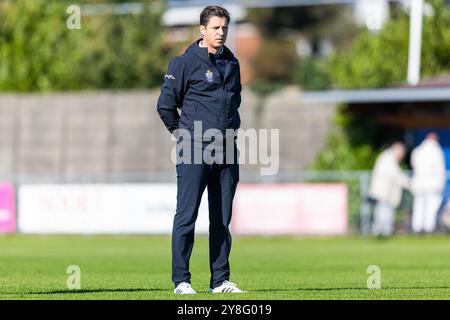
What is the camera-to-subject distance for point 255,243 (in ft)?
90.8

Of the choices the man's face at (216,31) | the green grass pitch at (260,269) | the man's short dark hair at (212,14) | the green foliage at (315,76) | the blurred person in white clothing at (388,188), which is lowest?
the green grass pitch at (260,269)

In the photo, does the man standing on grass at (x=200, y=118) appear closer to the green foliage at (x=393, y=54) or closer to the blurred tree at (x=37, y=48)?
the green foliage at (x=393, y=54)

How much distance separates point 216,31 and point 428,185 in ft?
61.0

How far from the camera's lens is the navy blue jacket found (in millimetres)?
11031

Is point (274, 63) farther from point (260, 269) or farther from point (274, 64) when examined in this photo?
point (260, 269)

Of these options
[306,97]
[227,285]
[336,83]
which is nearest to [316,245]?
[306,97]

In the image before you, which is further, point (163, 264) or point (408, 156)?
point (408, 156)

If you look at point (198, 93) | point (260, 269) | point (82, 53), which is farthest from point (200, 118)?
point (82, 53)

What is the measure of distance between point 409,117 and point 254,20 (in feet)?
134

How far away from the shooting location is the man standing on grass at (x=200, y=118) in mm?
11016

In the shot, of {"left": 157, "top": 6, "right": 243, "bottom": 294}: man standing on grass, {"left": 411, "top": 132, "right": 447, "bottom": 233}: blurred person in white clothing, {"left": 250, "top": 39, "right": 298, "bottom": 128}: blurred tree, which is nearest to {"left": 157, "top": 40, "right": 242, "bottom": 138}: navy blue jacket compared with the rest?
{"left": 157, "top": 6, "right": 243, "bottom": 294}: man standing on grass

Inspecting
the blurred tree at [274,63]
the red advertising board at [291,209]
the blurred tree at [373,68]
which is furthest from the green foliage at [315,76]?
the blurred tree at [274,63]

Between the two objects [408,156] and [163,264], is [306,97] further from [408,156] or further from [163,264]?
[163,264]

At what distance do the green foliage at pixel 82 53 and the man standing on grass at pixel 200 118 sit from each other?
30.7m
